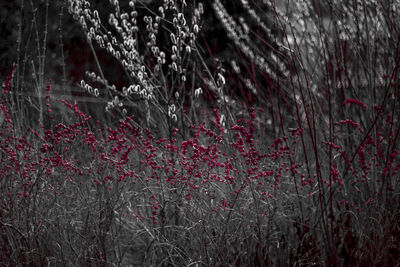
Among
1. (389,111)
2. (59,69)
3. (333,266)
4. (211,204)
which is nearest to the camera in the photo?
(333,266)

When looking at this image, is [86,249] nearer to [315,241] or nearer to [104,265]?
[104,265]

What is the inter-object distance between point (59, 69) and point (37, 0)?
1.30 meters

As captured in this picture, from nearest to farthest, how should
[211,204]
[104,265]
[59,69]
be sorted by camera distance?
[104,265]
[211,204]
[59,69]

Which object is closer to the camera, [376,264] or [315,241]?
[376,264]

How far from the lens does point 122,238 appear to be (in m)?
3.23

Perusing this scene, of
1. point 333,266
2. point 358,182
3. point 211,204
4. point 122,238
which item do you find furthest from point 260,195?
point 122,238

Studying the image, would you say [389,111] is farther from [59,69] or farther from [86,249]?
[59,69]

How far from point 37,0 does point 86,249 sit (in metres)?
2.42

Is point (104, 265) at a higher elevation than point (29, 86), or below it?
below

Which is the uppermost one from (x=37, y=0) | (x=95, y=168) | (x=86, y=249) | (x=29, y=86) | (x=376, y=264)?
(x=37, y=0)

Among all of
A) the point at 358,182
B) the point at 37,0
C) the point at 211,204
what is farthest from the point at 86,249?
the point at 37,0

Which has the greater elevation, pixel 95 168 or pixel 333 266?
pixel 95 168

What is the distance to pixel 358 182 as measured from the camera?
3.04 meters

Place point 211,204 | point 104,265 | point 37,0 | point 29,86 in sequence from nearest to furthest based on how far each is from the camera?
point 104,265 < point 211,204 < point 37,0 < point 29,86
